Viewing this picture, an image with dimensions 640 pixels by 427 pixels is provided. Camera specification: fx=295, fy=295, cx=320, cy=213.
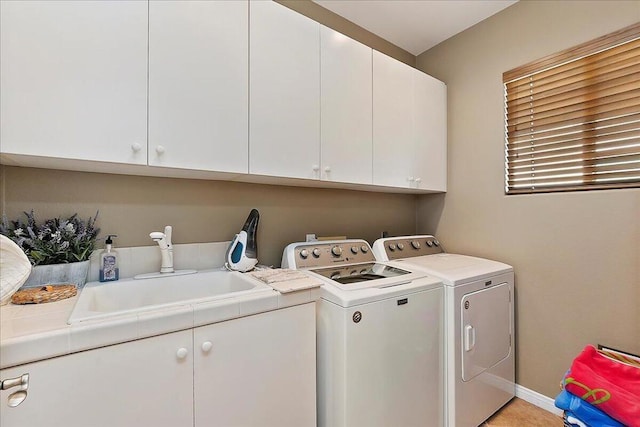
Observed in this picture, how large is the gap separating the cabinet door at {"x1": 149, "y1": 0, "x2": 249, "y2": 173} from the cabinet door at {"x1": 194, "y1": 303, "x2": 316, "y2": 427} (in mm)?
729

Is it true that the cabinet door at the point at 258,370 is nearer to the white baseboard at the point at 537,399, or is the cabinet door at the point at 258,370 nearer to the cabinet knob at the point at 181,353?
the cabinet knob at the point at 181,353

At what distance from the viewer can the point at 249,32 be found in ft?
4.76

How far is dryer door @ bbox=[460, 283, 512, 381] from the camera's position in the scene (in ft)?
5.41

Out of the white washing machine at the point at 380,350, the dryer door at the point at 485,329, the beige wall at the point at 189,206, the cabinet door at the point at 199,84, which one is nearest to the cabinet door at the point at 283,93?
the cabinet door at the point at 199,84

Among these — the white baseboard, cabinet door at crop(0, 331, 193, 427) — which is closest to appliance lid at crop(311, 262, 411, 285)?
cabinet door at crop(0, 331, 193, 427)

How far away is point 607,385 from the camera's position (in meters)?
1.30

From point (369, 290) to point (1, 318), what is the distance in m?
1.29

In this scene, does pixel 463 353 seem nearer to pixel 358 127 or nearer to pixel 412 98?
pixel 358 127

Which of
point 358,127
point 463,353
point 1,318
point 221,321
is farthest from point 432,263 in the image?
point 1,318

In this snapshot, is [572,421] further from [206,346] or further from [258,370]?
[206,346]

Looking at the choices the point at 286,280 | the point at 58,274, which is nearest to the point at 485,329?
the point at 286,280

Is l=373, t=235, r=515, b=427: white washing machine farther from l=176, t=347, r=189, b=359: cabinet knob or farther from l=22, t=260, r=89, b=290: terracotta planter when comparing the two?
l=22, t=260, r=89, b=290: terracotta planter

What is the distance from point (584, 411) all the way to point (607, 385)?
0.15 metres

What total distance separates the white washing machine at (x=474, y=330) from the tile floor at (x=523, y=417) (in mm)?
51
